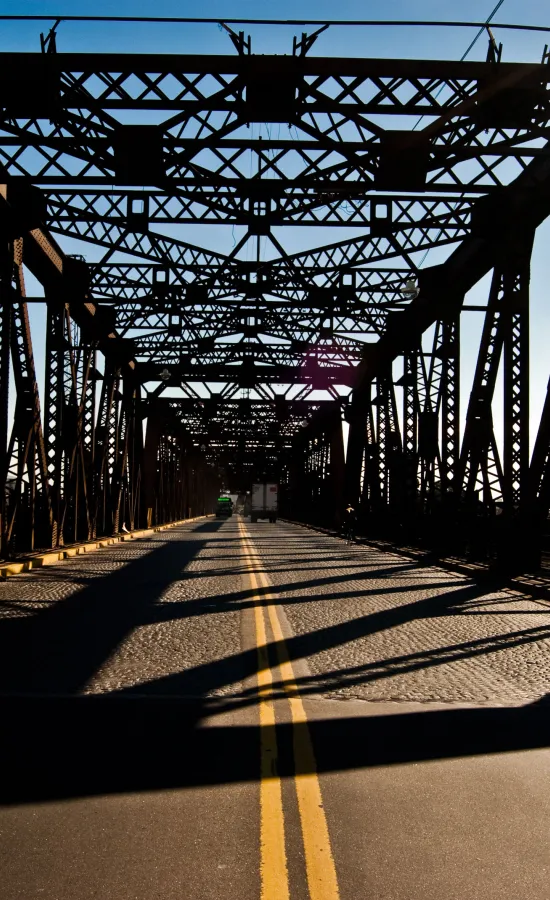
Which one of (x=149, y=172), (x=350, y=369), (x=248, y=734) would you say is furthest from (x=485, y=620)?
(x=350, y=369)

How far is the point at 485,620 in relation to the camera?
12367mm

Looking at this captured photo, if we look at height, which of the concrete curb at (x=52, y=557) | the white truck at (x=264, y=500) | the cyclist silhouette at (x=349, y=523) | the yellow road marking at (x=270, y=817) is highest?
the white truck at (x=264, y=500)

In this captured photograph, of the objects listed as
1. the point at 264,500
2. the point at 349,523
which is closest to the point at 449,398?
the point at 349,523

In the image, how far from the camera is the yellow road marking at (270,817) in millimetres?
3965

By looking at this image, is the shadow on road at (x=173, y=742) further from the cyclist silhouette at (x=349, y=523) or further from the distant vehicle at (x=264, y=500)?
the distant vehicle at (x=264, y=500)

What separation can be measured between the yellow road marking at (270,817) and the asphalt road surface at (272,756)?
0.5 inches

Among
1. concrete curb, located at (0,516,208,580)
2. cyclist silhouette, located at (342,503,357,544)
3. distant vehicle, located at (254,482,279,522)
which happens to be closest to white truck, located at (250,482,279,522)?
distant vehicle, located at (254,482,279,522)

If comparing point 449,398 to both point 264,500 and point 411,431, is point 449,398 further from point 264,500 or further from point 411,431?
point 264,500

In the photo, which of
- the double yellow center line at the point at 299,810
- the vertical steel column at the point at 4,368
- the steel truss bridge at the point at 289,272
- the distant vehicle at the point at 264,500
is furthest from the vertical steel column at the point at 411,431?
the distant vehicle at the point at 264,500

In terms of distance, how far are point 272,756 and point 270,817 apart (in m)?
1.08

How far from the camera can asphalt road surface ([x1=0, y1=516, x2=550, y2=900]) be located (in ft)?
13.5

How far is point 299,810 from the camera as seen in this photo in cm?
486

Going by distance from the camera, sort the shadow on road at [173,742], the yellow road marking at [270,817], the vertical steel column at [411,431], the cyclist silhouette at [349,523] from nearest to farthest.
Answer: the yellow road marking at [270,817] < the shadow on road at [173,742] < the vertical steel column at [411,431] < the cyclist silhouette at [349,523]

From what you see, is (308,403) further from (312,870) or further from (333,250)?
(312,870)
